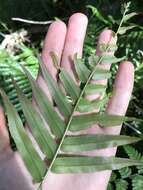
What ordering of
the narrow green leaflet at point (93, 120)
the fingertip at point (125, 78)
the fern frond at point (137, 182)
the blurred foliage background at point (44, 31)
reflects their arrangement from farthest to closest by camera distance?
the blurred foliage background at point (44, 31)
the fern frond at point (137, 182)
the fingertip at point (125, 78)
the narrow green leaflet at point (93, 120)

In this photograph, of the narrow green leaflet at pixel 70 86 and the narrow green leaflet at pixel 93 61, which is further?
the narrow green leaflet at pixel 93 61

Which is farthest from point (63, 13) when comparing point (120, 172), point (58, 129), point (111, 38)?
point (58, 129)

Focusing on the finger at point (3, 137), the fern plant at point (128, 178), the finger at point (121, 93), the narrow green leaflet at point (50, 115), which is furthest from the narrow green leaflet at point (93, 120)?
the fern plant at point (128, 178)

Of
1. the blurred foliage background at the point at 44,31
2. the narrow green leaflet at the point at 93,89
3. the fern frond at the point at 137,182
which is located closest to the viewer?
the narrow green leaflet at the point at 93,89

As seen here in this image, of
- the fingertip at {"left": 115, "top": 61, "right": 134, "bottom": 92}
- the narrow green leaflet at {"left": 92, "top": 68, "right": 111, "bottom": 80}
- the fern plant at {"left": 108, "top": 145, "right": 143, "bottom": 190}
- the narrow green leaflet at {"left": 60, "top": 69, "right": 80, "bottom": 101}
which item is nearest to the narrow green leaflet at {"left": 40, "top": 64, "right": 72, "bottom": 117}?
the narrow green leaflet at {"left": 60, "top": 69, "right": 80, "bottom": 101}

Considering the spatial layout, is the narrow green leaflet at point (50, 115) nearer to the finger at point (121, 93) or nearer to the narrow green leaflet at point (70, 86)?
the narrow green leaflet at point (70, 86)

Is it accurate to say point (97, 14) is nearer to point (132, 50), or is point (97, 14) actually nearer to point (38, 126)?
point (132, 50)

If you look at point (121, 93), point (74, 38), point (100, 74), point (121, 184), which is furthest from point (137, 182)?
point (74, 38)
